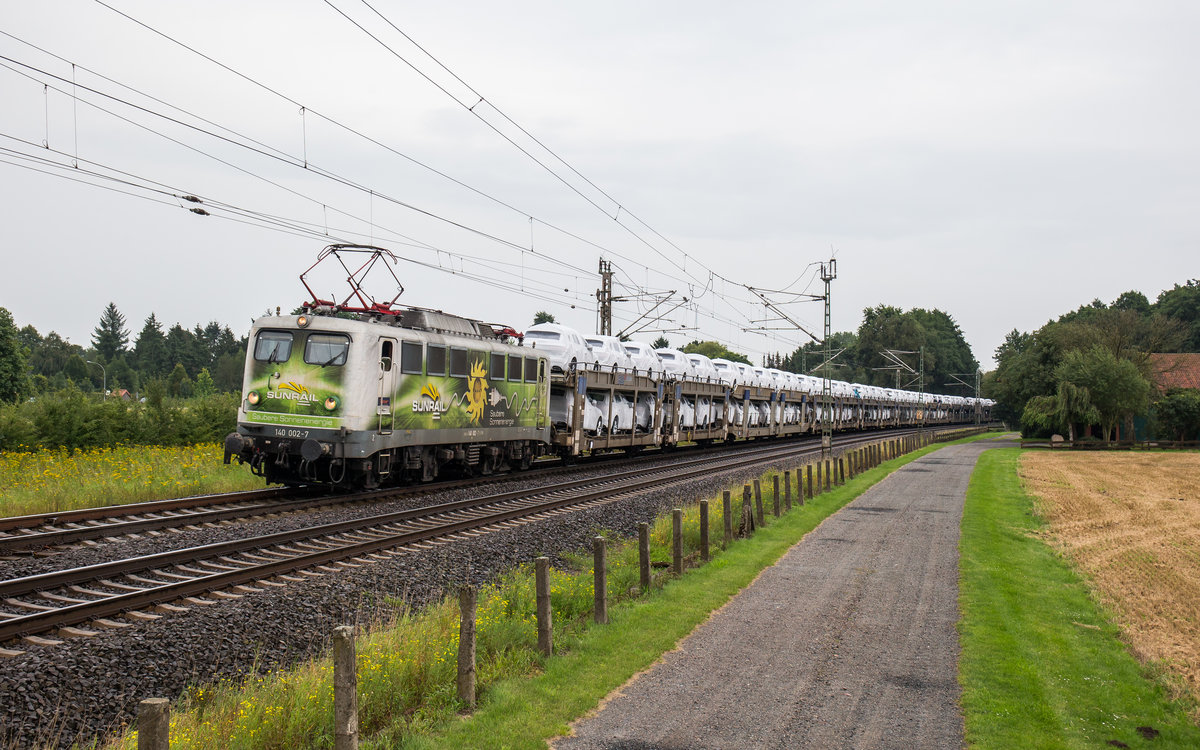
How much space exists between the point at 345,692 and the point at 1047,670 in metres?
6.26

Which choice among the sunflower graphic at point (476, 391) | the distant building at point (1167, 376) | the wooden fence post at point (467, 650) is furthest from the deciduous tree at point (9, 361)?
the distant building at point (1167, 376)

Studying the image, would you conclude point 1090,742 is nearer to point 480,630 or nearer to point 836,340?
point 480,630

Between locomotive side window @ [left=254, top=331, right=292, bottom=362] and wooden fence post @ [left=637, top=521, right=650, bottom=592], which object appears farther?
locomotive side window @ [left=254, top=331, right=292, bottom=362]

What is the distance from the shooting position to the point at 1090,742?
6.03 metres

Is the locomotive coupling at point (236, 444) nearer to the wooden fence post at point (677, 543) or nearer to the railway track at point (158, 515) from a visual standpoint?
the railway track at point (158, 515)

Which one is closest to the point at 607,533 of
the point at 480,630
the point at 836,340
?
the point at 480,630

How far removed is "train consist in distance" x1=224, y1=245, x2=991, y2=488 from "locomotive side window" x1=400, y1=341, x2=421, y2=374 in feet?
0.11

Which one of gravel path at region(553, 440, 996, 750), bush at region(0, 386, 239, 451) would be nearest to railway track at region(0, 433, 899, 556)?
bush at region(0, 386, 239, 451)

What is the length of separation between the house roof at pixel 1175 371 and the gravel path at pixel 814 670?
5864 cm

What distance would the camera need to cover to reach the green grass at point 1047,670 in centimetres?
621

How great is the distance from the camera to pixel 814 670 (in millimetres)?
7488

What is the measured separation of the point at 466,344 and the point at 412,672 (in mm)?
13857

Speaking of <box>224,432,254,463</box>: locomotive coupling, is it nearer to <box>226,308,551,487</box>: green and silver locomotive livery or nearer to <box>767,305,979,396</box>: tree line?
<box>226,308,551,487</box>: green and silver locomotive livery

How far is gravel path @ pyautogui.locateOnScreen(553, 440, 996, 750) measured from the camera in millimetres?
6066
